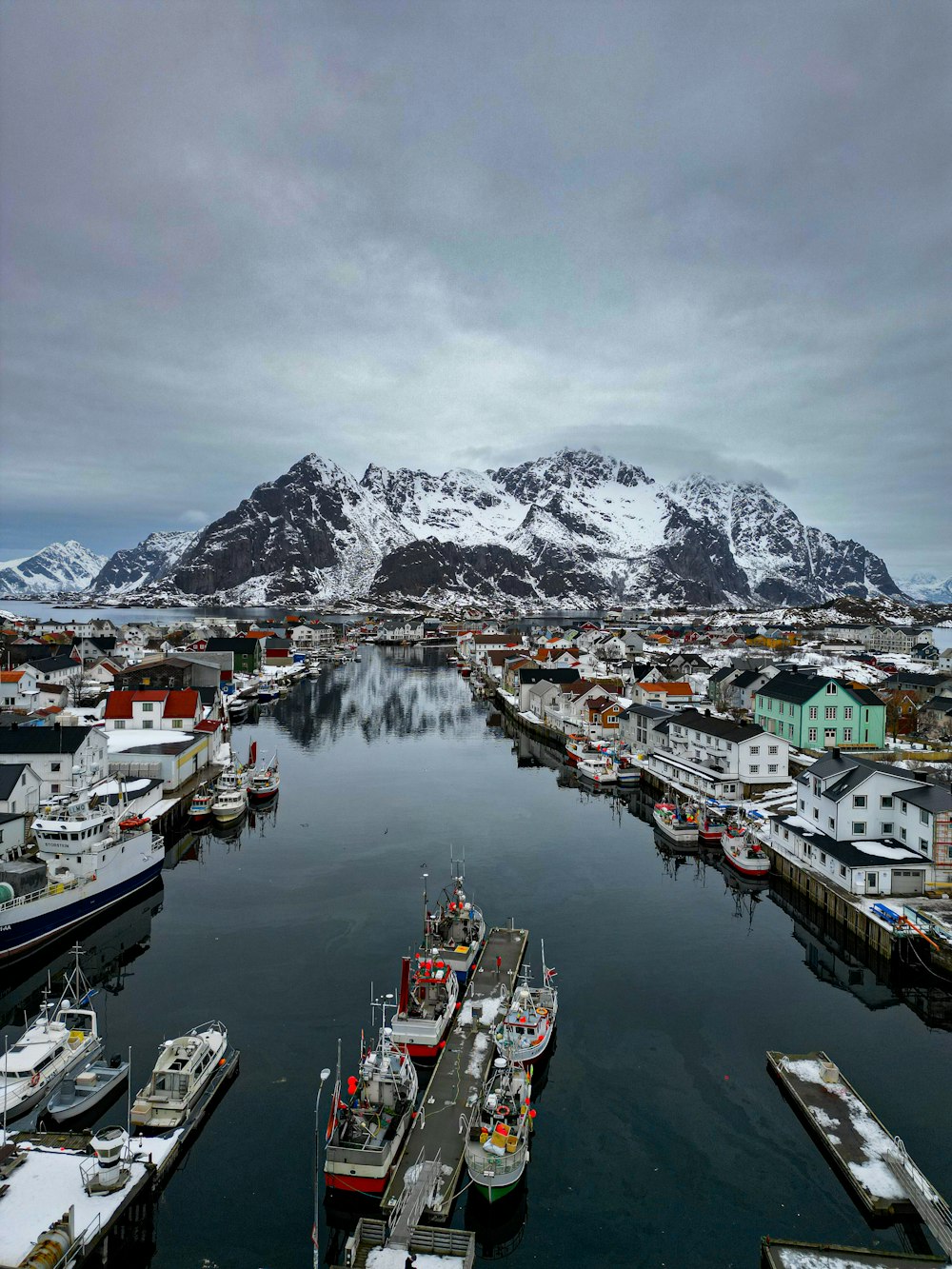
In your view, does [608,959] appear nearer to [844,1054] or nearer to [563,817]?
[844,1054]

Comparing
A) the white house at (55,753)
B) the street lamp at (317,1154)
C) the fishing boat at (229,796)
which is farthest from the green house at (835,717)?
the white house at (55,753)

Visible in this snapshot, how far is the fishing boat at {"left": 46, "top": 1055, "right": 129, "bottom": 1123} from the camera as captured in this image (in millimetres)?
15828

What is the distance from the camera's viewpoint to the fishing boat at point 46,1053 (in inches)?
628

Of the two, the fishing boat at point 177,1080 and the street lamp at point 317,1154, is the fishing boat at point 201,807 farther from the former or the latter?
the street lamp at point 317,1154

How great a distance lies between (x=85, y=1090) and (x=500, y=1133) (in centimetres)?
940

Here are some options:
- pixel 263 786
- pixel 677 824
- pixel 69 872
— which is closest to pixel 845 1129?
pixel 677 824

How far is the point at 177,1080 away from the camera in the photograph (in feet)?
53.3

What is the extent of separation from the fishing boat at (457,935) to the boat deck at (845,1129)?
8.73m

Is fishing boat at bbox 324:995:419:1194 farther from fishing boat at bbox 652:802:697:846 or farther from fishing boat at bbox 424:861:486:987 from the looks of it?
fishing boat at bbox 652:802:697:846

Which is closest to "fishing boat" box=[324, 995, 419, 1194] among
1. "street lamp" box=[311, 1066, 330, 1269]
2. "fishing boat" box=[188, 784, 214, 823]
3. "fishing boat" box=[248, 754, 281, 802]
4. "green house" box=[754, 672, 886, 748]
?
"street lamp" box=[311, 1066, 330, 1269]

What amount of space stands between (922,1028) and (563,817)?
21.6m

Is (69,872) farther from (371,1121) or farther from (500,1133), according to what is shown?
(500,1133)

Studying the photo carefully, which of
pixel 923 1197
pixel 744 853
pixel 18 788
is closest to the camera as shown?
pixel 923 1197

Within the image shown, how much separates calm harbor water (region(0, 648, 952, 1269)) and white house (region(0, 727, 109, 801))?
300 inches
